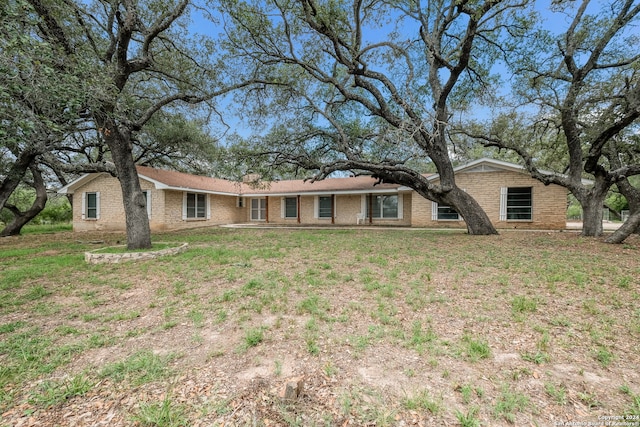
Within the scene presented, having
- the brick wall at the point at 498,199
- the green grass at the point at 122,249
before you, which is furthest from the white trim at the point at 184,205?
the brick wall at the point at 498,199

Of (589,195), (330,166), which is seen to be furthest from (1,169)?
(589,195)

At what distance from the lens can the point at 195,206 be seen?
54.1ft

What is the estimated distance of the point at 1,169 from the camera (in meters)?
11.5

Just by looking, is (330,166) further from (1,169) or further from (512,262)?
(1,169)

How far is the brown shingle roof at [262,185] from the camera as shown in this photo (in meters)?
15.0

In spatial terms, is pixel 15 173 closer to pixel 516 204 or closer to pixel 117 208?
pixel 117 208

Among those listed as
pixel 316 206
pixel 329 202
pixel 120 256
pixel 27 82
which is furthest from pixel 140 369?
pixel 316 206

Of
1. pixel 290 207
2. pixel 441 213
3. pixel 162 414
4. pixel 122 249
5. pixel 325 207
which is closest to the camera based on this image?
pixel 162 414

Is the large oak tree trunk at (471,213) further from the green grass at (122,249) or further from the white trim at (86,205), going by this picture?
the white trim at (86,205)

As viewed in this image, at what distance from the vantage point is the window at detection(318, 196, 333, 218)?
60.8 feet

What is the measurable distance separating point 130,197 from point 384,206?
13.2 meters

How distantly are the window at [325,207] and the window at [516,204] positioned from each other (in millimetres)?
9644

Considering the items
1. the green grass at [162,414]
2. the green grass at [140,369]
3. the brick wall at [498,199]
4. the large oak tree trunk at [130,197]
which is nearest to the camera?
the green grass at [162,414]

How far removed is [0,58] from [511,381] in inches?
253
